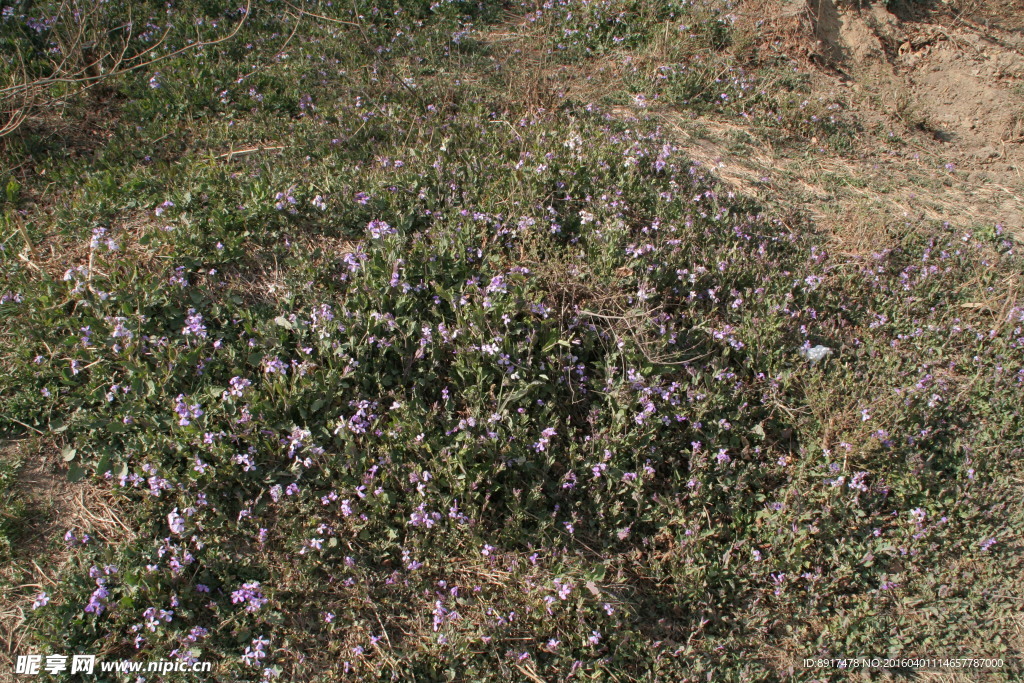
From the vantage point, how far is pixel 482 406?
4316mm

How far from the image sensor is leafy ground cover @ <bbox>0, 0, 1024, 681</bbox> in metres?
3.64

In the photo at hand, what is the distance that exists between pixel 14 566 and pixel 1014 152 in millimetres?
9268

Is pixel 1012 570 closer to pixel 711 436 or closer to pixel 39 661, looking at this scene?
pixel 711 436

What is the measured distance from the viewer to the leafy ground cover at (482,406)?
3.64m

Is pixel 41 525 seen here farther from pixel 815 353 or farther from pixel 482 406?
pixel 815 353

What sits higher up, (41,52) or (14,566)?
(41,52)

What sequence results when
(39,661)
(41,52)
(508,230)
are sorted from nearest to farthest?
(39,661), (508,230), (41,52)

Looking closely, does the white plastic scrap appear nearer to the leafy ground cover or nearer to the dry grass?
the leafy ground cover

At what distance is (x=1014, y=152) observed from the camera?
7508mm

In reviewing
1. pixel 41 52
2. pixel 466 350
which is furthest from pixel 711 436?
pixel 41 52

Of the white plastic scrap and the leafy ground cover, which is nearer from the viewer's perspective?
the leafy ground cover

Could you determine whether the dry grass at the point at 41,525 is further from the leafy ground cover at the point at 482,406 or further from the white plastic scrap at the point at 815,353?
the white plastic scrap at the point at 815,353

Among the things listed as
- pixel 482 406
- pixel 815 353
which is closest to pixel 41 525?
pixel 482 406

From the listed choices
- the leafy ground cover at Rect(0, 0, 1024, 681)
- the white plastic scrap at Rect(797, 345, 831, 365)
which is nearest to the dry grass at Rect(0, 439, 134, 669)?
the leafy ground cover at Rect(0, 0, 1024, 681)
